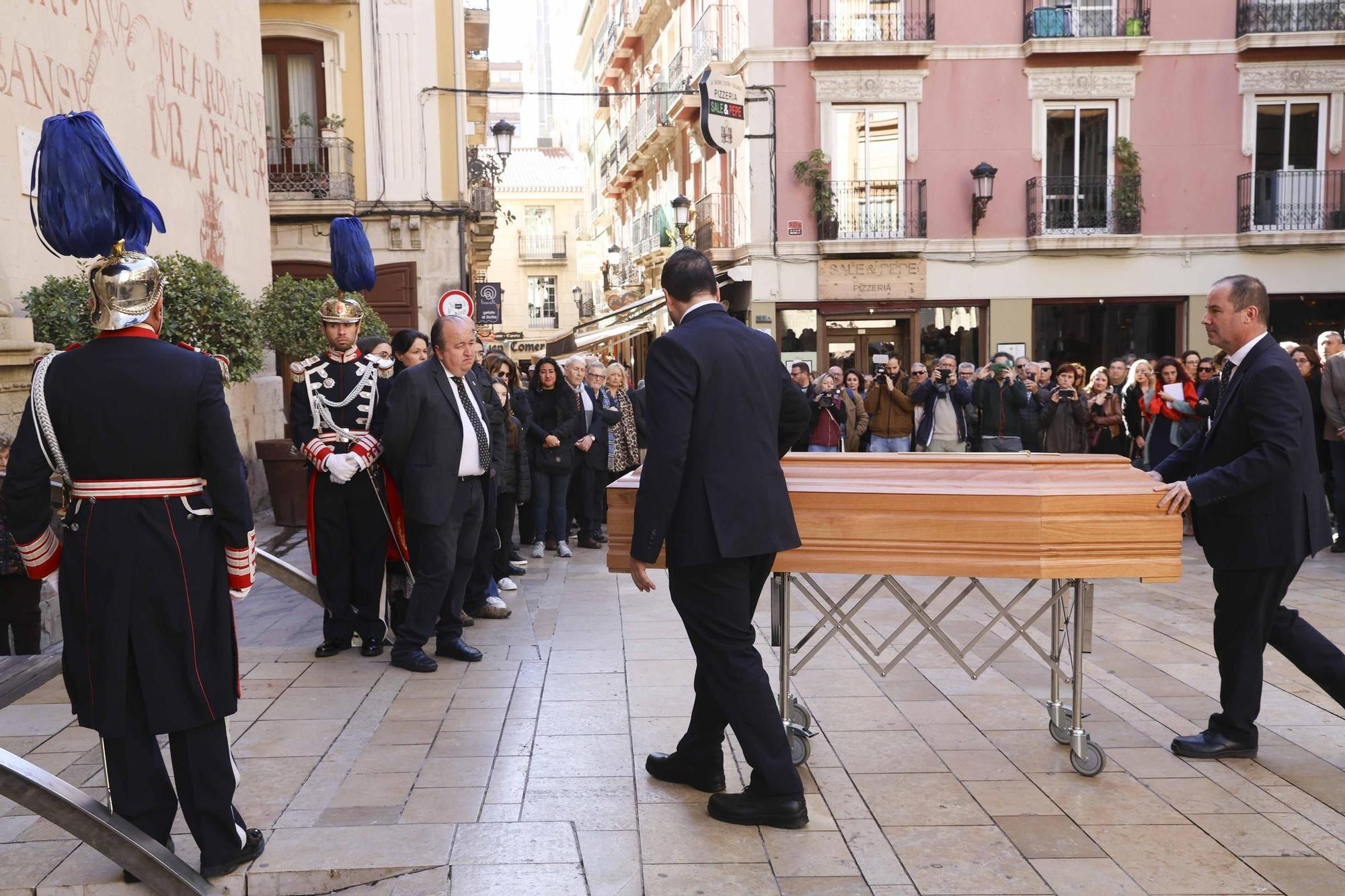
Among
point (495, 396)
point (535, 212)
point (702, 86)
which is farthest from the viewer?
point (535, 212)

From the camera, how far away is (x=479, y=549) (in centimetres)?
740

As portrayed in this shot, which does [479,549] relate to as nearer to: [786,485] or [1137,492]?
[786,485]

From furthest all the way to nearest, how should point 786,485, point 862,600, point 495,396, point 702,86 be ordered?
1. point 702,86
2. point 495,396
3. point 862,600
4. point 786,485

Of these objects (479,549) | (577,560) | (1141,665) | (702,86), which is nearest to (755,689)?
(1141,665)

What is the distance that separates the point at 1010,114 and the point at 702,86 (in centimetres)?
656

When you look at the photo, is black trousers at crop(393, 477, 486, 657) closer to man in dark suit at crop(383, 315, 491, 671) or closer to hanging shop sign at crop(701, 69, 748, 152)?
man in dark suit at crop(383, 315, 491, 671)

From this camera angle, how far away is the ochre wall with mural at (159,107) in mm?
8203

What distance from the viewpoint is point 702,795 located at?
447 centimetres

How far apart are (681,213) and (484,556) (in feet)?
70.9

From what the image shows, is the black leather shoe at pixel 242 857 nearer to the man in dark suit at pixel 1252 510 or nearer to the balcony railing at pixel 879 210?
the man in dark suit at pixel 1252 510

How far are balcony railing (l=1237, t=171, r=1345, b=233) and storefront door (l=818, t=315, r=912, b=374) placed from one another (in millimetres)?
7060

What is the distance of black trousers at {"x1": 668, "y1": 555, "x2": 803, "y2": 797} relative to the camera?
161 inches

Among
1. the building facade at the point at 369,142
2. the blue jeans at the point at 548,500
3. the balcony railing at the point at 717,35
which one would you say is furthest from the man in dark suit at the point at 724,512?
the balcony railing at the point at 717,35

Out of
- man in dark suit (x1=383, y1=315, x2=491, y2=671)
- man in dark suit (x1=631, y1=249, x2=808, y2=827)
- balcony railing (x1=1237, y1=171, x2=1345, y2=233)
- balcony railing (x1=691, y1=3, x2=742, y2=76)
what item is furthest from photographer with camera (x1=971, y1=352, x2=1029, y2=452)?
balcony railing (x1=691, y1=3, x2=742, y2=76)
